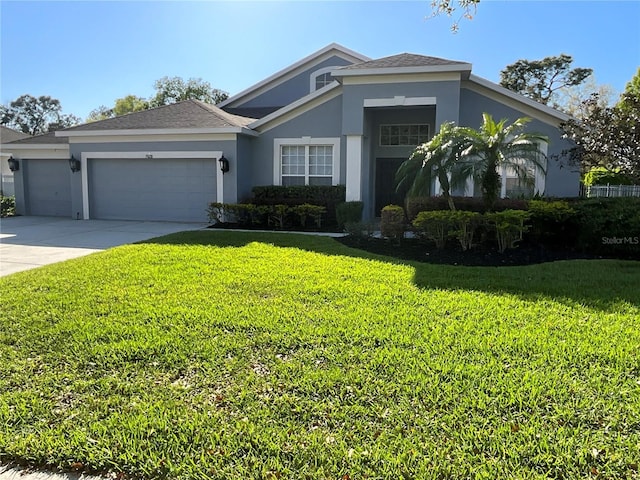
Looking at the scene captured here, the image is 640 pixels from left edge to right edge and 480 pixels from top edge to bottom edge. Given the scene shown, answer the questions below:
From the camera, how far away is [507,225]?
878 cm

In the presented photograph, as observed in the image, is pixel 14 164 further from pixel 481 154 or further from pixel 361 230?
pixel 481 154

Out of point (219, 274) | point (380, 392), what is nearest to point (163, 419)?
point (380, 392)

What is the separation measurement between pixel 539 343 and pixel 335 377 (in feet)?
6.99

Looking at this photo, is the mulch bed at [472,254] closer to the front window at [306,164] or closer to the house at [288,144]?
the house at [288,144]

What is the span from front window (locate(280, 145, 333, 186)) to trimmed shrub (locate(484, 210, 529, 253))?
7.11 metres

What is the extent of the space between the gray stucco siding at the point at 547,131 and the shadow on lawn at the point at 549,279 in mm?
5780

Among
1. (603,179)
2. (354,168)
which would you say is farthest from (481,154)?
(603,179)

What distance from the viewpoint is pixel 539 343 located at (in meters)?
4.20

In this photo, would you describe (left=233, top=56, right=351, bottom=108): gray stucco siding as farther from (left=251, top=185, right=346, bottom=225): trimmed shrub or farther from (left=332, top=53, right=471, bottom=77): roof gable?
(left=251, top=185, right=346, bottom=225): trimmed shrub

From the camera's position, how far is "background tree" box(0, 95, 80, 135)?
63812 mm

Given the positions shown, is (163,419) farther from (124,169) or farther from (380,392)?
(124,169)

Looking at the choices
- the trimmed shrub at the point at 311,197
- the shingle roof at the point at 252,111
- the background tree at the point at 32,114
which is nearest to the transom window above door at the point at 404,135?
the trimmed shrub at the point at 311,197

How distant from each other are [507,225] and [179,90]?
38269 mm

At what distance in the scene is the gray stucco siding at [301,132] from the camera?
577 inches
